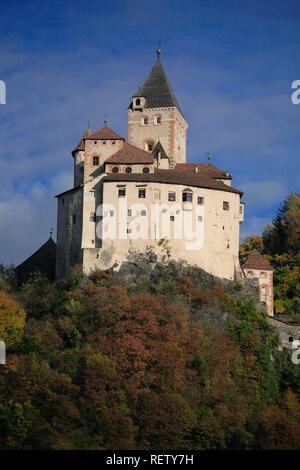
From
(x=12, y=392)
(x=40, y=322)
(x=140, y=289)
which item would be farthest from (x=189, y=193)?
(x=12, y=392)

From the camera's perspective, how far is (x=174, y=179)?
8481cm

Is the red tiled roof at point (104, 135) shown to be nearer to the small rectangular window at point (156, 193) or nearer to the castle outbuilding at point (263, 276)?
the small rectangular window at point (156, 193)

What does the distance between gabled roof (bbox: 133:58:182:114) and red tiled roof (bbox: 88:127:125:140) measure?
4.73m

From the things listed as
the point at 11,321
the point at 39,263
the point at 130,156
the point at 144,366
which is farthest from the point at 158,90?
the point at 144,366

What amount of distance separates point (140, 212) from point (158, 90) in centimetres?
1368

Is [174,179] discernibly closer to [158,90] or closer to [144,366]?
[158,90]

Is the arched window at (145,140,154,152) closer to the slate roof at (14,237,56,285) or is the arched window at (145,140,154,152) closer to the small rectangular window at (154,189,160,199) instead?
the small rectangular window at (154,189,160,199)

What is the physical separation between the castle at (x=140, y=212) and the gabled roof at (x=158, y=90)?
4675 mm

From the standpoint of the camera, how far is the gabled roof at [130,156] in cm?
8544

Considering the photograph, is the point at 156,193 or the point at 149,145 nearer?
the point at 156,193

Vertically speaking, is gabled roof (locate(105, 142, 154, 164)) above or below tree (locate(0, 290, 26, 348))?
above

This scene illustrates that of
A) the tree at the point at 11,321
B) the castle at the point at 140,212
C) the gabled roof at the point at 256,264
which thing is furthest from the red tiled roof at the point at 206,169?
the tree at the point at 11,321

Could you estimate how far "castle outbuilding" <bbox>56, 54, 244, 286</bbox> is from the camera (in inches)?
3265

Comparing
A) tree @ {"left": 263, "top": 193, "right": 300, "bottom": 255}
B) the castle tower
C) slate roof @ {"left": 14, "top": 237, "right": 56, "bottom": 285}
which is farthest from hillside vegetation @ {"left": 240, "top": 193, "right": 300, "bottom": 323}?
slate roof @ {"left": 14, "top": 237, "right": 56, "bottom": 285}
